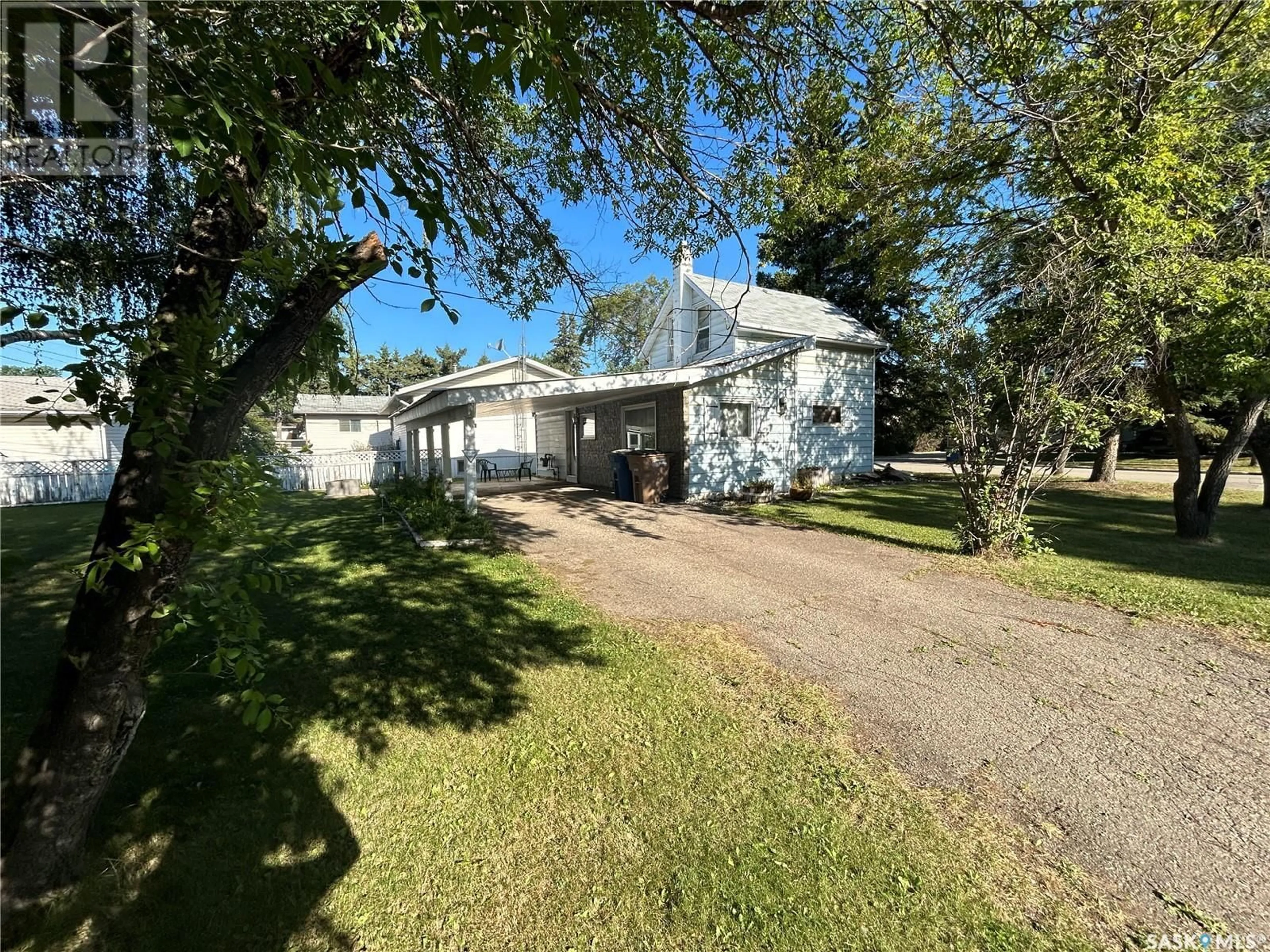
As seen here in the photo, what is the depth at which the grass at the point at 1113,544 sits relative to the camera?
18.2 feet

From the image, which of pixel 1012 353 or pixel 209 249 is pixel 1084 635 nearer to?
pixel 1012 353

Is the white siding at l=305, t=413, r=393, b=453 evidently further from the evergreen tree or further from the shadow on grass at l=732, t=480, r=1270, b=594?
the shadow on grass at l=732, t=480, r=1270, b=594

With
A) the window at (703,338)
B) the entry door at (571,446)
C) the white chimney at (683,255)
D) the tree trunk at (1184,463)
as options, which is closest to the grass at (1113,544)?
the tree trunk at (1184,463)

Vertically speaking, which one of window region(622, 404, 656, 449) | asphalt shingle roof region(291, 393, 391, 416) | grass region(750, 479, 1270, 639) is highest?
asphalt shingle roof region(291, 393, 391, 416)

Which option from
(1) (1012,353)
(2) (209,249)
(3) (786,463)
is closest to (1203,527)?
(1) (1012,353)

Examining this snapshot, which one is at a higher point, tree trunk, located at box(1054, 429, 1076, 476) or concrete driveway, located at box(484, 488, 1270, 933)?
tree trunk, located at box(1054, 429, 1076, 476)

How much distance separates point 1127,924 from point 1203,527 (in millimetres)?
9765

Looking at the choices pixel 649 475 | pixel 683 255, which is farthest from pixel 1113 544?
pixel 649 475

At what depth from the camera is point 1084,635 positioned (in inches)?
182

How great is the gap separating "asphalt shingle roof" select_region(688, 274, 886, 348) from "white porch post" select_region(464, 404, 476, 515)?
772cm

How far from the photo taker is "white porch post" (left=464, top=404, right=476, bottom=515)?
30.6ft

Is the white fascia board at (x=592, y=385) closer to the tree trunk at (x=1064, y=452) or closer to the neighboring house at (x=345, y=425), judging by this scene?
the tree trunk at (x=1064, y=452)

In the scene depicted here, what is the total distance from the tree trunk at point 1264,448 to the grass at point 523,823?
1414cm

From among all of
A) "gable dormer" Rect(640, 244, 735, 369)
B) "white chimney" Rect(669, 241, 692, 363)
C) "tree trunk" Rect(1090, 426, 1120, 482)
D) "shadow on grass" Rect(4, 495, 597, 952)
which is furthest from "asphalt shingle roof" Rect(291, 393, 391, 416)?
"tree trunk" Rect(1090, 426, 1120, 482)
